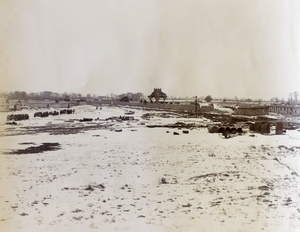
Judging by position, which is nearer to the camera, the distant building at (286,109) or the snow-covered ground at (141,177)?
the snow-covered ground at (141,177)

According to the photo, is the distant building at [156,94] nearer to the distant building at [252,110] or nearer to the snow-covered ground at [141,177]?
the snow-covered ground at [141,177]

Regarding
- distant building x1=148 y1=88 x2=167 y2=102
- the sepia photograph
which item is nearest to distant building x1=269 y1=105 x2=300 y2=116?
the sepia photograph

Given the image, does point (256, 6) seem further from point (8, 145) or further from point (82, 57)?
point (8, 145)

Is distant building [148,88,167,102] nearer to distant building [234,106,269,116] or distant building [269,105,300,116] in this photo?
distant building [234,106,269,116]

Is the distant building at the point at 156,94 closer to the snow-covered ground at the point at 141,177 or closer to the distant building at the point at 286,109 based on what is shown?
the snow-covered ground at the point at 141,177

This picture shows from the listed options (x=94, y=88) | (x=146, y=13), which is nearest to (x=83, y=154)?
(x=94, y=88)

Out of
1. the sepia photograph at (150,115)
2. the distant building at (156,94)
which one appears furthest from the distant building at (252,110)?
the distant building at (156,94)

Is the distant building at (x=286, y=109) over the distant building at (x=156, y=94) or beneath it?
beneath

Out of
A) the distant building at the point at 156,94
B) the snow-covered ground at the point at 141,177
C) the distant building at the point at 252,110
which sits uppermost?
the distant building at the point at 156,94

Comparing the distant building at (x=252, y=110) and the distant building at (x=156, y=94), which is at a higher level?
the distant building at (x=156, y=94)
